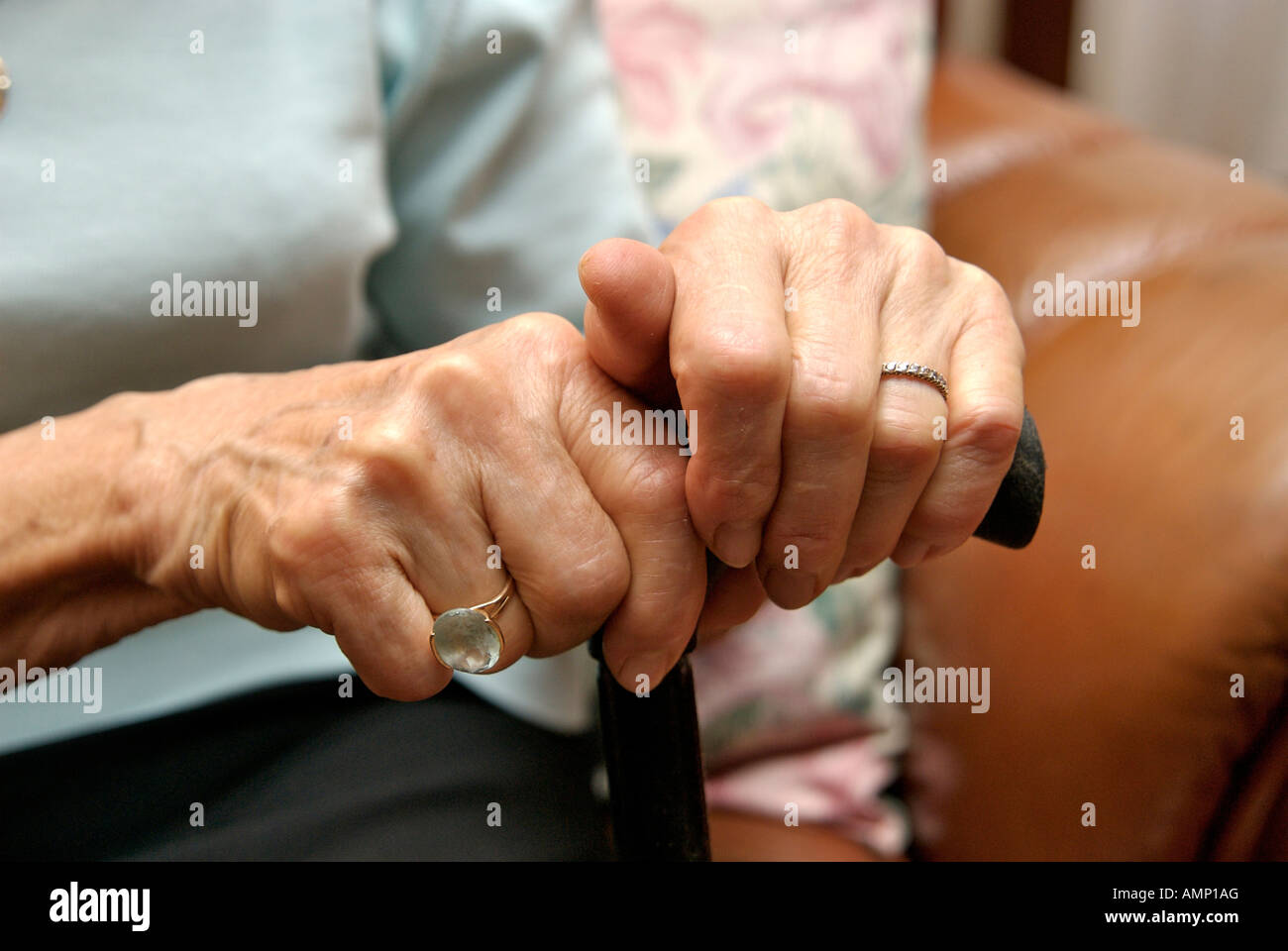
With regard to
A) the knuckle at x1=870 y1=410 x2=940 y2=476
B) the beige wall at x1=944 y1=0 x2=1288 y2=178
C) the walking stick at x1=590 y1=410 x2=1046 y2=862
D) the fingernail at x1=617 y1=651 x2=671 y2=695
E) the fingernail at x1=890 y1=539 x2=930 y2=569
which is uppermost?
the beige wall at x1=944 y1=0 x2=1288 y2=178

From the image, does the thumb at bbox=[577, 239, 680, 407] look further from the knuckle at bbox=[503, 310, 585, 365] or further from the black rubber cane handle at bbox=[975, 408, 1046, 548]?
the black rubber cane handle at bbox=[975, 408, 1046, 548]

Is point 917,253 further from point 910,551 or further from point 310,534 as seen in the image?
point 310,534

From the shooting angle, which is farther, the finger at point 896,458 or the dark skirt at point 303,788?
the dark skirt at point 303,788

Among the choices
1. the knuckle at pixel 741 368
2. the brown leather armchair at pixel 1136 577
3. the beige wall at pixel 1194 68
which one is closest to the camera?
the knuckle at pixel 741 368

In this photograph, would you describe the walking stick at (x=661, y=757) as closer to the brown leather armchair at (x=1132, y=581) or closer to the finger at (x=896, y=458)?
the finger at (x=896, y=458)

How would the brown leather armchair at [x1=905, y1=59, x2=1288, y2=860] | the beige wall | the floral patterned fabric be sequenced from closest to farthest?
the brown leather armchair at [x1=905, y1=59, x2=1288, y2=860], the floral patterned fabric, the beige wall

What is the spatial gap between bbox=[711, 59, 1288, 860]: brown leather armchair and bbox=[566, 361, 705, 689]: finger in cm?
30

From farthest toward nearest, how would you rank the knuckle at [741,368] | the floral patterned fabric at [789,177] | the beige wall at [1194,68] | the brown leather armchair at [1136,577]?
the beige wall at [1194,68] < the floral patterned fabric at [789,177] < the brown leather armchair at [1136,577] < the knuckle at [741,368]

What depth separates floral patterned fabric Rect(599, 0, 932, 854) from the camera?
74 cm

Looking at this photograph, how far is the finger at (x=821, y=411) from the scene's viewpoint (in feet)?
1.21

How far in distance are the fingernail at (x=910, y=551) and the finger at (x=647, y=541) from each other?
0.09m

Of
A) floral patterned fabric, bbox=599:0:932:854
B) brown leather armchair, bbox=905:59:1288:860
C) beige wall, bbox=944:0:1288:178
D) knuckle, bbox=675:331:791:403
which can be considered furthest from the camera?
beige wall, bbox=944:0:1288:178

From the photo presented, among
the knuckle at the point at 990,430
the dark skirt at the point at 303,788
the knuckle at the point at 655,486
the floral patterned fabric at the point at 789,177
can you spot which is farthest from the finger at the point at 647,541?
the floral patterned fabric at the point at 789,177

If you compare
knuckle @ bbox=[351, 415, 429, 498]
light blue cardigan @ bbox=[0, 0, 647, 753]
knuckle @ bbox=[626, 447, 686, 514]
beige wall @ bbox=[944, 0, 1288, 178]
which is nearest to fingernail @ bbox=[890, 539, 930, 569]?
knuckle @ bbox=[626, 447, 686, 514]
